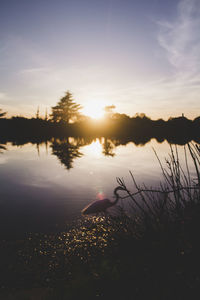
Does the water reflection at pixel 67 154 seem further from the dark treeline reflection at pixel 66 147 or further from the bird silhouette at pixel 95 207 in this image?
the bird silhouette at pixel 95 207

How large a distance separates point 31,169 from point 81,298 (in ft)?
45.7

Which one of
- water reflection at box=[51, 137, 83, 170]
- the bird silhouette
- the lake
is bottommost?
the lake

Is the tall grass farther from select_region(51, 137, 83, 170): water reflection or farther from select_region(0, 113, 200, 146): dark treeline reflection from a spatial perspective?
select_region(0, 113, 200, 146): dark treeline reflection

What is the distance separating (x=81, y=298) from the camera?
75.2 inches

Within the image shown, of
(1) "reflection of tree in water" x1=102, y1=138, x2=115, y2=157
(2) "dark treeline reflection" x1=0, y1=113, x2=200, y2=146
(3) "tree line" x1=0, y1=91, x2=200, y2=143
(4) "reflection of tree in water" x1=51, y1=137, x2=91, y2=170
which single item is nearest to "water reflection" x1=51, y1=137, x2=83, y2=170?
(4) "reflection of tree in water" x1=51, y1=137, x2=91, y2=170

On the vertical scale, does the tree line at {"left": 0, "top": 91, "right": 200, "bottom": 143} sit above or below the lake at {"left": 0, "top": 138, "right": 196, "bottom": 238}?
above

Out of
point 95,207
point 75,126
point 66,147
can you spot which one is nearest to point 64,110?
point 75,126

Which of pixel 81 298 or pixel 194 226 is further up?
pixel 194 226

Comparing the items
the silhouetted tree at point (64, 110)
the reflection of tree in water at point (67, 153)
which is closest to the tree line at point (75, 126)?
the silhouetted tree at point (64, 110)

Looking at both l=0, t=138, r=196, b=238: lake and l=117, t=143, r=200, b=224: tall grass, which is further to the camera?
l=0, t=138, r=196, b=238: lake

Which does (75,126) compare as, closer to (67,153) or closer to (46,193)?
(67,153)

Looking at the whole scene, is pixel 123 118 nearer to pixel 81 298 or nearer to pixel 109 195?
pixel 109 195

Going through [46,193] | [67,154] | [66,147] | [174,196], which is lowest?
[46,193]

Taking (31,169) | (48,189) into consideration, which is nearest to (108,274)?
(48,189)
